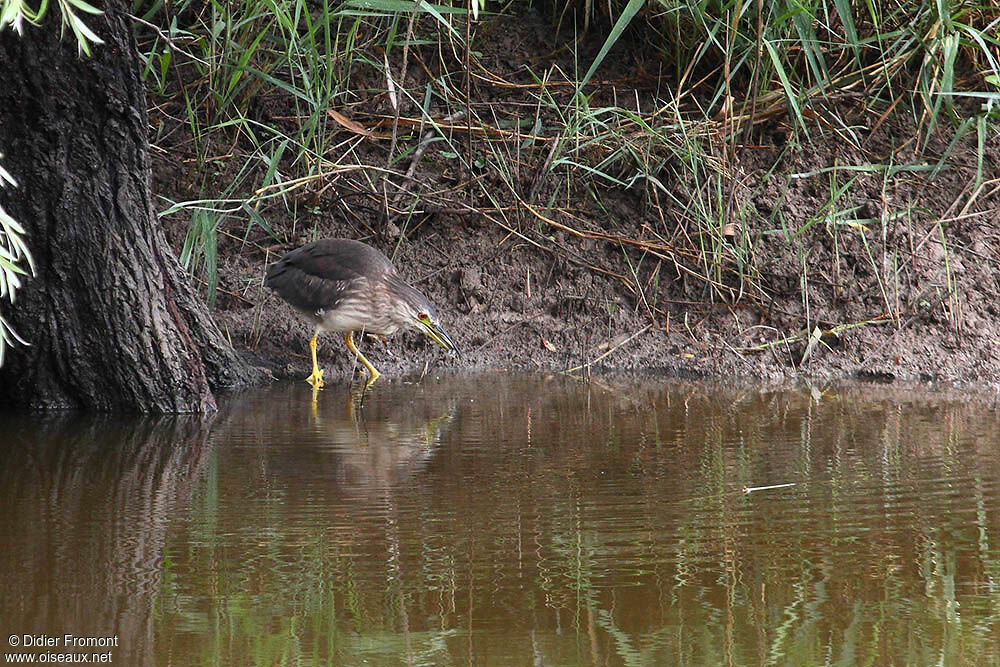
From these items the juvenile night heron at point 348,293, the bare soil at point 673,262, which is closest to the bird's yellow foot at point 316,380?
the juvenile night heron at point 348,293

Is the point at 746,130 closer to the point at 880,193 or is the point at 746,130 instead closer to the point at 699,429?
the point at 880,193

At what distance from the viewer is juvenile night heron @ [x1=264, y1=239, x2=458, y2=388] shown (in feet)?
22.1

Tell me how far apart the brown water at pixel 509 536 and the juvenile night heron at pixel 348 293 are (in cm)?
102

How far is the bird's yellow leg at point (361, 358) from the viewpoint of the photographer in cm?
688

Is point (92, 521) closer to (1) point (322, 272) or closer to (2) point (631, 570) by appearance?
(2) point (631, 570)

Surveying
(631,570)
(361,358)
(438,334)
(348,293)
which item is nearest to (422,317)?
(438,334)

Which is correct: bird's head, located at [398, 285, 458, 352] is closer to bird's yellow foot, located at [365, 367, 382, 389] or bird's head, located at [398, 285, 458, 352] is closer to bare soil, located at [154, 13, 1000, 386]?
bare soil, located at [154, 13, 1000, 386]

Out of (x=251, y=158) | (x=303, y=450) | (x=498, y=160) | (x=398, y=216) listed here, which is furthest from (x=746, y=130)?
(x=303, y=450)

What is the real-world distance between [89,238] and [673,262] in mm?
3318

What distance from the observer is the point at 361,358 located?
6.97 metres

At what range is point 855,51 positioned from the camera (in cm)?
726

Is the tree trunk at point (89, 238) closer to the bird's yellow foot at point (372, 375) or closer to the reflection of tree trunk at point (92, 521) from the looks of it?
the reflection of tree trunk at point (92, 521)

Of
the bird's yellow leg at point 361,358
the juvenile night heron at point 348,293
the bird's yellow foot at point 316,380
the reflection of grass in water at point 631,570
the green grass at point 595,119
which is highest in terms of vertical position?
the green grass at point 595,119

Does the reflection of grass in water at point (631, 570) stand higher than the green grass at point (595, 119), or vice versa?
the green grass at point (595, 119)
